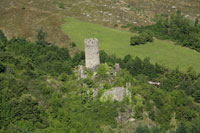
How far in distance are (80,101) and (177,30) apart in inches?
1998

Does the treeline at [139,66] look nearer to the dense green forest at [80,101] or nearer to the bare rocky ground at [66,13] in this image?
the dense green forest at [80,101]

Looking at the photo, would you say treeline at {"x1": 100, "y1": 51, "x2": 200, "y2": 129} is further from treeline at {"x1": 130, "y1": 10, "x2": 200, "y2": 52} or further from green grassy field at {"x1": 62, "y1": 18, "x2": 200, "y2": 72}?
treeline at {"x1": 130, "y1": 10, "x2": 200, "y2": 52}

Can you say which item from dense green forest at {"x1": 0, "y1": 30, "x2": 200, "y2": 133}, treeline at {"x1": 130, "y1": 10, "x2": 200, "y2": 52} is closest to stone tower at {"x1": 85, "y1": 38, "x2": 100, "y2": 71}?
dense green forest at {"x1": 0, "y1": 30, "x2": 200, "y2": 133}

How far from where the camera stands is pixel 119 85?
4509cm

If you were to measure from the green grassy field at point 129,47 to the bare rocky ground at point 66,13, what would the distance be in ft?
11.9

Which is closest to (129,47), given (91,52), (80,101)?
(91,52)

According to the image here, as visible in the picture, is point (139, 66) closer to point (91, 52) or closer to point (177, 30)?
point (91, 52)

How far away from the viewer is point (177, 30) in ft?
283

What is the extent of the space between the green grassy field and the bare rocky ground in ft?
11.9

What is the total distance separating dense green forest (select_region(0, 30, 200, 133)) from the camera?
39.5 metres

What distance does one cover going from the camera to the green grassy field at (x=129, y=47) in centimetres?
7225

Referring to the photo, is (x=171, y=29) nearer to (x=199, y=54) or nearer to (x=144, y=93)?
(x=199, y=54)

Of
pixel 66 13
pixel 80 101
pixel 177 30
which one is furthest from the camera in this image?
pixel 66 13

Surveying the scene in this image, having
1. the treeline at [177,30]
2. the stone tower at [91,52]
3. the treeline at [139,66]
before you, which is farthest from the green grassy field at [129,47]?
the stone tower at [91,52]
